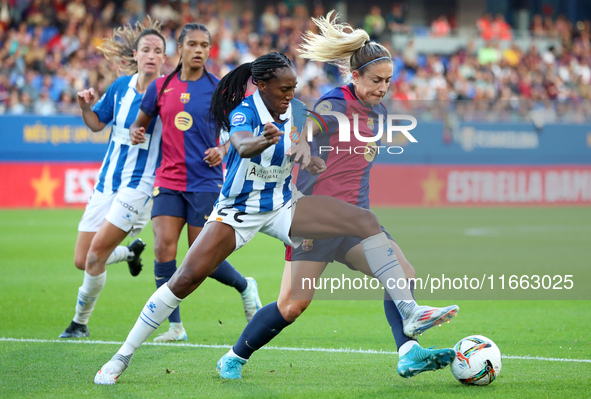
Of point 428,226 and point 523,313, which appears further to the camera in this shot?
point 428,226

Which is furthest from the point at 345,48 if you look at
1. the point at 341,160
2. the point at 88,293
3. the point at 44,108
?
the point at 44,108

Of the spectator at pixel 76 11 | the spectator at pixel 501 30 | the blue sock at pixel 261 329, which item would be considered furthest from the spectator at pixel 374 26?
the blue sock at pixel 261 329

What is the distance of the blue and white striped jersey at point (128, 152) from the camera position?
670 centimetres

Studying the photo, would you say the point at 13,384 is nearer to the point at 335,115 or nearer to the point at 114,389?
the point at 114,389

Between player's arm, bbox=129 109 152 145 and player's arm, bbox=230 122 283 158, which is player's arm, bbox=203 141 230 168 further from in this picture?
player's arm, bbox=230 122 283 158

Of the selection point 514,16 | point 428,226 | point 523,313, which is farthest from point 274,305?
point 514,16

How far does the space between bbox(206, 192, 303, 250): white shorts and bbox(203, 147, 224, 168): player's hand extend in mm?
1236

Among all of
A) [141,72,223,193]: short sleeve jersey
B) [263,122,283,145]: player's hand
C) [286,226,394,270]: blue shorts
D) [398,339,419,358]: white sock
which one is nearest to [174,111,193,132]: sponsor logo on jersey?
[141,72,223,193]: short sleeve jersey

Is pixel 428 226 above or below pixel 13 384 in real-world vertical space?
below

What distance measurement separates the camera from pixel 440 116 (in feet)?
69.5

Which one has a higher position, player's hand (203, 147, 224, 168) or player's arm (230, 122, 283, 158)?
player's arm (230, 122, 283, 158)

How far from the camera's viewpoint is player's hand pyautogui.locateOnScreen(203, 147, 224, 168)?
609cm

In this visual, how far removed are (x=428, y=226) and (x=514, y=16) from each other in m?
17.2

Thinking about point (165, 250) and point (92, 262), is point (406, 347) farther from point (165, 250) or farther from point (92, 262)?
point (92, 262)
